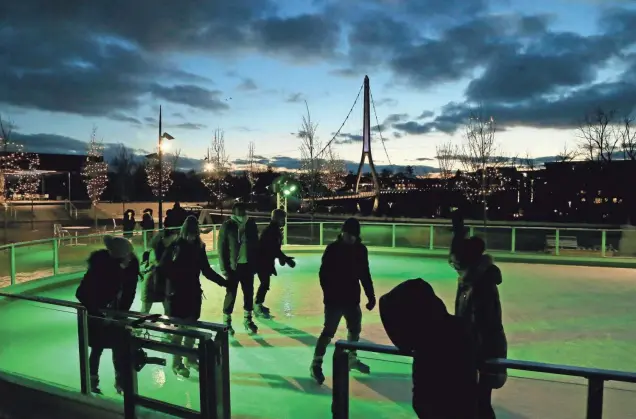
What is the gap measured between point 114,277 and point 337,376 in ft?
6.54

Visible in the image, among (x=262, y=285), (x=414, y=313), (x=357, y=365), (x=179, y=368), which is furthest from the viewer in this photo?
(x=262, y=285)

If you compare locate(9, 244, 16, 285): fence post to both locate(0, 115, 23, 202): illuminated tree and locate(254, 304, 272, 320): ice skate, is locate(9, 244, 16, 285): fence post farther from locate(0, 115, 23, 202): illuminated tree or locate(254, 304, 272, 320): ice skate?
locate(0, 115, 23, 202): illuminated tree

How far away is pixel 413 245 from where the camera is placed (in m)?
14.8

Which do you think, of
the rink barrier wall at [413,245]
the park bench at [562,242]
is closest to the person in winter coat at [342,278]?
the rink barrier wall at [413,245]

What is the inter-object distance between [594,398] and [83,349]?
3164 millimetres

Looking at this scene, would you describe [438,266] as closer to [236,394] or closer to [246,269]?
[246,269]

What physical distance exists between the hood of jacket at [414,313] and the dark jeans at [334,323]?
8.23 ft

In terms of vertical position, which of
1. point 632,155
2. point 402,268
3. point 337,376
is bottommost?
point 402,268

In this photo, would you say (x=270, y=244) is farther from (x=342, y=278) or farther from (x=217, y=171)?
(x=217, y=171)

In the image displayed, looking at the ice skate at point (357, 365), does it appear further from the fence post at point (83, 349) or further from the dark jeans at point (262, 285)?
the dark jeans at point (262, 285)

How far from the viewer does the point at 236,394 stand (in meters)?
4.20

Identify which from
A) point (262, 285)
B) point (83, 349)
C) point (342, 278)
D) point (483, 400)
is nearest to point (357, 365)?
point (483, 400)

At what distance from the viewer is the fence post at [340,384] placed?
106 inches

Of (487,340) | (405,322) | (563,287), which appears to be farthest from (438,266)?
(405,322)
